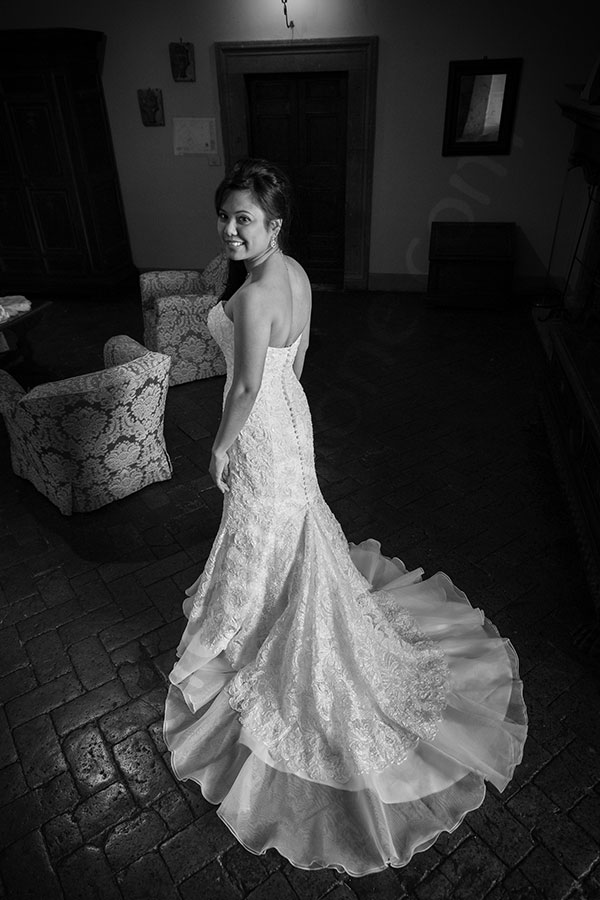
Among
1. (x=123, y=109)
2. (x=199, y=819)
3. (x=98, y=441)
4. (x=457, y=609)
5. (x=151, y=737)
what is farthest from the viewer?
(x=123, y=109)

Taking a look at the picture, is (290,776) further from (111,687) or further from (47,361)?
(47,361)

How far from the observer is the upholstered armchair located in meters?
3.41

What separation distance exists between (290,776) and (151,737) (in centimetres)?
64

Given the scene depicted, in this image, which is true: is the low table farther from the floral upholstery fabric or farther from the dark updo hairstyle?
the dark updo hairstyle

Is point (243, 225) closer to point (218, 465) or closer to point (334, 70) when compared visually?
point (218, 465)

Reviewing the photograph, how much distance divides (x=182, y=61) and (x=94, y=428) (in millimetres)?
5564

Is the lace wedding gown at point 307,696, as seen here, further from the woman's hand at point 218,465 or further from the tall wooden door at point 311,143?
the tall wooden door at point 311,143

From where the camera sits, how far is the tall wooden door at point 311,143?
22.9 ft

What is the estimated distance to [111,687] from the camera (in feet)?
8.91

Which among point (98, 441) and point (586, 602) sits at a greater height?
point (98, 441)

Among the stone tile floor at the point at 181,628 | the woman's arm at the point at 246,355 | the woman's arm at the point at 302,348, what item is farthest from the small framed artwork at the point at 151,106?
the woman's arm at the point at 246,355

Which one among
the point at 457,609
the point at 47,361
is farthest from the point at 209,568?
the point at 47,361

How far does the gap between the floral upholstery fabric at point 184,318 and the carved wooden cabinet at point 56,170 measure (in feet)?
7.97

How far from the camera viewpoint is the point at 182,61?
6891 mm
